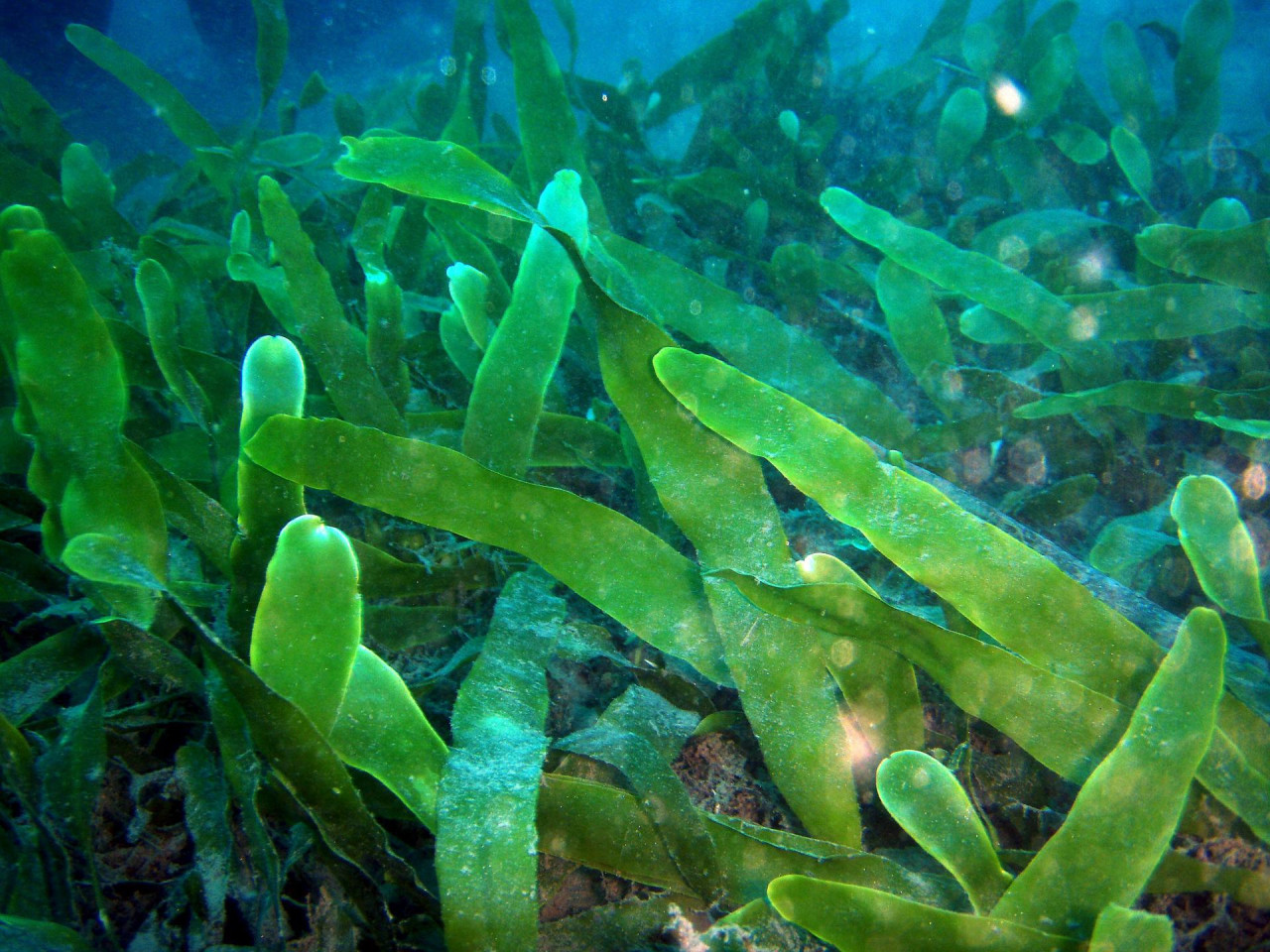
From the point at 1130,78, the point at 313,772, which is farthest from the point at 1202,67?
the point at 313,772

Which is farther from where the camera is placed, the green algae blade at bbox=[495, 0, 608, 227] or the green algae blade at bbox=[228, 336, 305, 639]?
the green algae blade at bbox=[495, 0, 608, 227]

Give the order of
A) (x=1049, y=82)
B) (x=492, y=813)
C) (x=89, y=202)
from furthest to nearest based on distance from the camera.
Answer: (x=1049, y=82), (x=89, y=202), (x=492, y=813)

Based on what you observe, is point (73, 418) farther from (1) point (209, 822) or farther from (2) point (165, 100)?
(2) point (165, 100)

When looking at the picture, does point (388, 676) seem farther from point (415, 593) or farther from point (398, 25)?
point (398, 25)

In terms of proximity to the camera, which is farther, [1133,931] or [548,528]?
[548,528]

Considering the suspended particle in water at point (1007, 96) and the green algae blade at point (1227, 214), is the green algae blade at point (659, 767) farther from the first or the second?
the suspended particle in water at point (1007, 96)

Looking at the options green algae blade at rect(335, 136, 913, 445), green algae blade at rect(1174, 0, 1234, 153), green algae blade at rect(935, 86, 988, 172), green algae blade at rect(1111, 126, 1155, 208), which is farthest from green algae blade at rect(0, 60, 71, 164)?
A: green algae blade at rect(1174, 0, 1234, 153)

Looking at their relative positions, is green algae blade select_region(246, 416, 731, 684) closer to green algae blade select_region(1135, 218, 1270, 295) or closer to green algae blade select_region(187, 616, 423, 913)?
green algae blade select_region(187, 616, 423, 913)

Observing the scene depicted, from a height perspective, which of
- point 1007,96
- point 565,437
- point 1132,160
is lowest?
point 565,437
